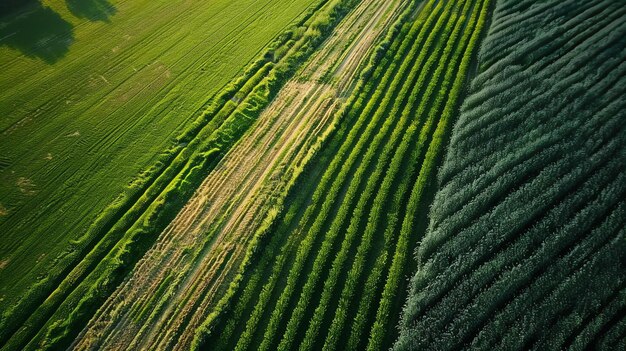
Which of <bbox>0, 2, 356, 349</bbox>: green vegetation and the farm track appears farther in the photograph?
<bbox>0, 2, 356, 349</bbox>: green vegetation

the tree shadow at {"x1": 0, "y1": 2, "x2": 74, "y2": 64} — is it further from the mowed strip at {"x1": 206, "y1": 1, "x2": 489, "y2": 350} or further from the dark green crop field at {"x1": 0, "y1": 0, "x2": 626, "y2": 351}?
the mowed strip at {"x1": 206, "y1": 1, "x2": 489, "y2": 350}

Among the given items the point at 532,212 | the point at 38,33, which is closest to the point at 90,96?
the point at 38,33

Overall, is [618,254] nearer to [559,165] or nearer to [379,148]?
[559,165]

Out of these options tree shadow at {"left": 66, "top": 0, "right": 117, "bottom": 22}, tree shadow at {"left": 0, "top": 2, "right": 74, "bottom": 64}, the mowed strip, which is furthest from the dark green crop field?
tree shadow at {"left": 66, "top": 0, "right": 117, "bottom": 22}

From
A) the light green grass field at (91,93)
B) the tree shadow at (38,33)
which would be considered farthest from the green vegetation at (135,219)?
the tree shadow at (38,33)

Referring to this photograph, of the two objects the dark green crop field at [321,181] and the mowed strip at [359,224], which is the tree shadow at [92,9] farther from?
the mowed strip at [359,224]

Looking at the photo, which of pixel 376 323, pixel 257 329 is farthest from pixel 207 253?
pixel 376 323
